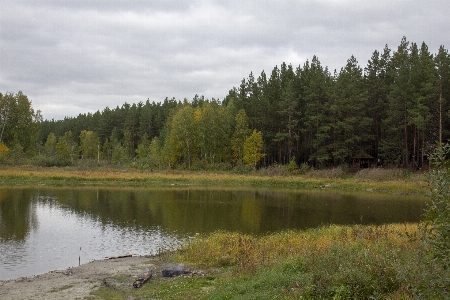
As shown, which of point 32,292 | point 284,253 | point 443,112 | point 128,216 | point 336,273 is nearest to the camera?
point 336,273

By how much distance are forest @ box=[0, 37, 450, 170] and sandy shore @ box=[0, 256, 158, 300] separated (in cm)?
4843

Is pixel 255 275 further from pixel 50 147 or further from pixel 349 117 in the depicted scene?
pixel 50 147

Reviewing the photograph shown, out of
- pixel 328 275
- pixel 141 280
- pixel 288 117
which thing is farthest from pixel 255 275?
pixel 288 117

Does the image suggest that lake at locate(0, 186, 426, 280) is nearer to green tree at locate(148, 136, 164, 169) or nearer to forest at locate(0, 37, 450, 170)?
forest at locate(0, 37, 450, 170)

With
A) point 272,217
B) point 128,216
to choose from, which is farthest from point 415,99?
point 128,216

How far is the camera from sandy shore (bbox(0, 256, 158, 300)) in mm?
12290

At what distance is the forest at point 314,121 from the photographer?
2298 inches

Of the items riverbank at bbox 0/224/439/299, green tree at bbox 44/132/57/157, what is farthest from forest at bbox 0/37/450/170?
riverbank at bbox 0/224/439/299

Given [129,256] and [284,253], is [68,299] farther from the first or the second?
[284,253]

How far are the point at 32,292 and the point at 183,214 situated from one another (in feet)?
64.3

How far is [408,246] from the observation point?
12672mm

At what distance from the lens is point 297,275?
10.9 metres

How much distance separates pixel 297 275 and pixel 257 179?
50.6 meters

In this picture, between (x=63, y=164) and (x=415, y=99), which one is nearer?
(x=415, y=99)
